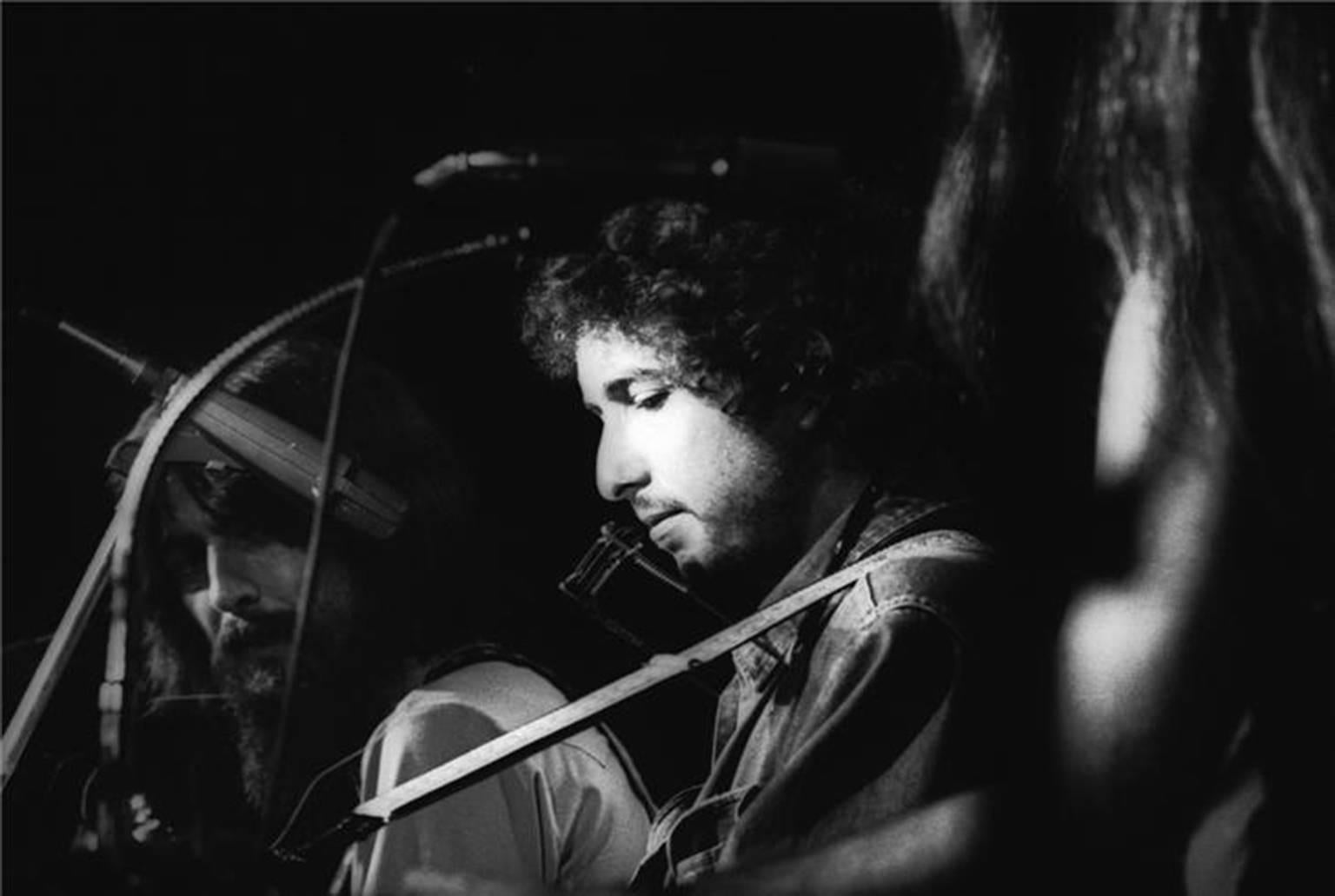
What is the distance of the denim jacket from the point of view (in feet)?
5.59

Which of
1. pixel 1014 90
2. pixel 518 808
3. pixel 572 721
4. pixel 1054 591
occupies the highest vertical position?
pixel 1014 90

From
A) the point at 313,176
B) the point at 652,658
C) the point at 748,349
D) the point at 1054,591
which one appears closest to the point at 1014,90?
the point at 748,349

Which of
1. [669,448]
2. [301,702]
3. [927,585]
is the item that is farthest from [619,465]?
[301,702]

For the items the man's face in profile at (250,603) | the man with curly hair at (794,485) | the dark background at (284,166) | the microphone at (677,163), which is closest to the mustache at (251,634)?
the man's face in profile at (250,603)

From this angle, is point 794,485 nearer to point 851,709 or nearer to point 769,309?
point 769,309

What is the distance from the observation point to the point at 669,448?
6.85 ft

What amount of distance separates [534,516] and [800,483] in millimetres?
446

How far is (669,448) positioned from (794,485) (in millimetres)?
180

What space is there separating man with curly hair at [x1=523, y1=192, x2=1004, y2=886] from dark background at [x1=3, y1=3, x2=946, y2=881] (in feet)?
0.62

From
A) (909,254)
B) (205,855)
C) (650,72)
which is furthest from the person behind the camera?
(650,72)

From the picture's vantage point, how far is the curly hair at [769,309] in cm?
210

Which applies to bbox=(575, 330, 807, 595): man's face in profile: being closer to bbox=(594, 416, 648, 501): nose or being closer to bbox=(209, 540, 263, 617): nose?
bbox=(594, 416, 648, 501): nose

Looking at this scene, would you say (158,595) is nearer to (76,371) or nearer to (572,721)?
(76,371)

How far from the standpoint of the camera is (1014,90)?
202 centimetres
